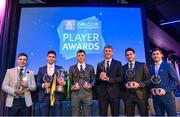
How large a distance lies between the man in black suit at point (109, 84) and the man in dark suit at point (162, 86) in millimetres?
375

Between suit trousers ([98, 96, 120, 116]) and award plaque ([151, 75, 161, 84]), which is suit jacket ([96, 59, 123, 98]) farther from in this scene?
award plaque ([151, 75, 161, 84])

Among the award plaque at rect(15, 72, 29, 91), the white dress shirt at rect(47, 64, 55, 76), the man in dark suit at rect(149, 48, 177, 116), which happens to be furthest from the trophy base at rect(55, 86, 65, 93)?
the man in dark suit at rect(149, 48, 177, 116)

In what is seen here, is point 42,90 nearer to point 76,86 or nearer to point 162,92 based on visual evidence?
point 76,86

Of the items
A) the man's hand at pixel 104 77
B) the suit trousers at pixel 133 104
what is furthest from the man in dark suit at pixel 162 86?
the man's hand at pixel 104 77

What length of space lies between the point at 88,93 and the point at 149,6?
384cm

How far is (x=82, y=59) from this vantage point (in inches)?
111

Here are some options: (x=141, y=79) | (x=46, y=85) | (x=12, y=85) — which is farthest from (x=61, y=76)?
(x=141, y=79)

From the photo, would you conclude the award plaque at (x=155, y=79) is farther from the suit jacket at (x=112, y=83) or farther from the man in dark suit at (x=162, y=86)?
the suit jacket at (x=112, y=83)

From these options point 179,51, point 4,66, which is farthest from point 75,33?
point 179,51

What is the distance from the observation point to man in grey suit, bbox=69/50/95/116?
2.69 meters

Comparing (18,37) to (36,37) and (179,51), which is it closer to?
(36,37)

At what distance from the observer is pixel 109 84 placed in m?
2.76

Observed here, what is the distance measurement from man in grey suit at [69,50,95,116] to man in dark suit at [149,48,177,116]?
68cm

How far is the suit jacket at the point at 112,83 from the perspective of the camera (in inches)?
107
